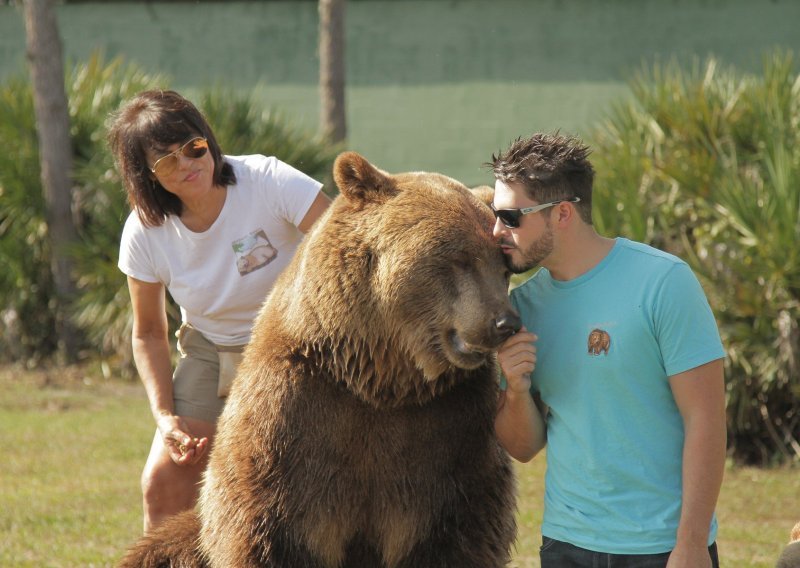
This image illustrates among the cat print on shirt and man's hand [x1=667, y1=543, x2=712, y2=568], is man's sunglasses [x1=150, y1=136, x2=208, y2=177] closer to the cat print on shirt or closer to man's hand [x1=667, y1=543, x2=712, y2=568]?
the cat print on shirt

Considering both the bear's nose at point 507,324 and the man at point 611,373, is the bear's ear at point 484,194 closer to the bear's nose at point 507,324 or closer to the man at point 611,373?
the man at point 611,373

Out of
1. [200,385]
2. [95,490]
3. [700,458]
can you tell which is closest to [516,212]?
[700,458]

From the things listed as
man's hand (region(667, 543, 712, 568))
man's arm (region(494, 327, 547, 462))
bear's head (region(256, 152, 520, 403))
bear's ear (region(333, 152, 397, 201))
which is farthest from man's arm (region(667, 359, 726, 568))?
bear's ear (region(333, 152, 397, 201))

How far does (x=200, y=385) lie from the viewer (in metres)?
4.91

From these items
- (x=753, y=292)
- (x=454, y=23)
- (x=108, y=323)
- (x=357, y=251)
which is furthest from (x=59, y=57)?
(x=357, y=251)

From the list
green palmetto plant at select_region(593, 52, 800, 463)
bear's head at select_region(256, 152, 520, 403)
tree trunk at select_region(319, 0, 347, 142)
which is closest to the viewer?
bear's head at select_region(256, 152, 520, 403)

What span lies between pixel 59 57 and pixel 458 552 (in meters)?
10.1

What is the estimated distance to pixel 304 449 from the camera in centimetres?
374

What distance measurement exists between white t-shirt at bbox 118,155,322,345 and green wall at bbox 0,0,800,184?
11.4 m

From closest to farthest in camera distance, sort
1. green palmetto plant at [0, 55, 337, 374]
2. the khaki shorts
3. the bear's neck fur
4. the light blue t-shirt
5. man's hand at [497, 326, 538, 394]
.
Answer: the light blue t-shirt, man's hand at [497, 326, 538, 394], the bear's neck fur, the khaki shorts, green palmetto plant at [0, 55, 337, 374]

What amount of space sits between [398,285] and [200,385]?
1604 millimetres

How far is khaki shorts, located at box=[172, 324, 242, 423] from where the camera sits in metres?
4.91

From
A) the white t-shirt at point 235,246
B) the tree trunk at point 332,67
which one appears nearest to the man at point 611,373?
the white t-shirt at point 235,246

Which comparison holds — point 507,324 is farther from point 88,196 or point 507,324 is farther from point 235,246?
point 88,196
